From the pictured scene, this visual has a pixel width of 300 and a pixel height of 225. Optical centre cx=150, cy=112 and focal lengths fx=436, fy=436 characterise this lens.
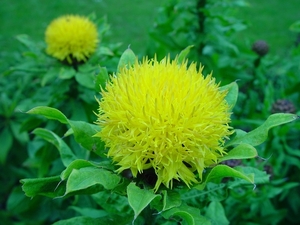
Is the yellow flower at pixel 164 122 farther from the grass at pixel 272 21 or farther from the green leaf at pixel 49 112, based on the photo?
the grass at pixel 272 21

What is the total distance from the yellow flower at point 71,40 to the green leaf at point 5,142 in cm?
108

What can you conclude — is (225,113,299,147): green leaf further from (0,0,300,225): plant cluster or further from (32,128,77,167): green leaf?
(32,128,77,167): green leaf

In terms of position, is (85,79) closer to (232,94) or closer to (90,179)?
(232,94)

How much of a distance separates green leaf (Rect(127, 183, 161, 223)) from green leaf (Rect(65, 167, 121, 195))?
0.26 feet

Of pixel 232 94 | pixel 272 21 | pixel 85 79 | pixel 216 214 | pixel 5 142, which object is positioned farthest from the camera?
pixel 272 21

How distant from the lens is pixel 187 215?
1.38 m

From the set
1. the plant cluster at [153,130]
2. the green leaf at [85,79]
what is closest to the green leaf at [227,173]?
the plant cluster at [153,130]

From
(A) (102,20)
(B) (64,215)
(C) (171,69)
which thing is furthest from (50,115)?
(B) (64,215)

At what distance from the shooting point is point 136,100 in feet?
4.77

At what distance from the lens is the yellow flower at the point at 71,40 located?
2680 mm

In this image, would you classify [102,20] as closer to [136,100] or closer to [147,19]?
[136,100]

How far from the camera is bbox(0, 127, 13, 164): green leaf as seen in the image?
3.43 m

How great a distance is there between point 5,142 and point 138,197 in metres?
2.40

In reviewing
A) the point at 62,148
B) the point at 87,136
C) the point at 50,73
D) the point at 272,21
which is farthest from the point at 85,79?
the point at 272,21
